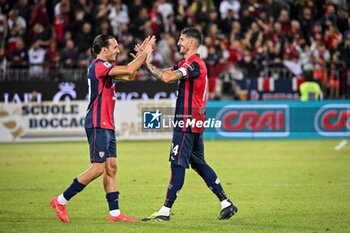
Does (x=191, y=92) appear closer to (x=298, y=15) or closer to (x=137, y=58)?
(x=137, y=58)

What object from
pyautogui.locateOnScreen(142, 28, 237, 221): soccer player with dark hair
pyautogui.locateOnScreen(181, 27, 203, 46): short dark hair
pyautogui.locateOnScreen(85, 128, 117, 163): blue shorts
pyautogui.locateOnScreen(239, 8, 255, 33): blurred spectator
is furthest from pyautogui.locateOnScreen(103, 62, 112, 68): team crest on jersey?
pyautogui.locateOnScreen(239, 8, 255, 33): blurred spectator

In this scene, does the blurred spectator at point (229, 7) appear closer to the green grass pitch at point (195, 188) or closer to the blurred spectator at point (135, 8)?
the blurred spectator at point (135, 8)

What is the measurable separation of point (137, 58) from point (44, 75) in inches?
607

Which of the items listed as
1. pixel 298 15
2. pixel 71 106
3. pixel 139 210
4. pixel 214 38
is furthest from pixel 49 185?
pixel 298 15

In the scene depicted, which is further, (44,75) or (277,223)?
(44,75)

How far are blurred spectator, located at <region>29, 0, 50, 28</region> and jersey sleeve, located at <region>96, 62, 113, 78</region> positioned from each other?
56.4ft

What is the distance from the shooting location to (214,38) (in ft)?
87.9

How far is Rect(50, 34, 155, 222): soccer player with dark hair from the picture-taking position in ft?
33.2

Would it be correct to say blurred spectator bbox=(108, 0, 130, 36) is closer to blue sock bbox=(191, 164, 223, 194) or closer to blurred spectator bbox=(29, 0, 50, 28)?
blurred spectator bbox=(29, 0, 50, 28)

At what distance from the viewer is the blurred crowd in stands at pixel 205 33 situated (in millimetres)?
25828

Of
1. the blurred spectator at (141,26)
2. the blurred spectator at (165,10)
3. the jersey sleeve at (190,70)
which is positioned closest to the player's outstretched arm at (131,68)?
the jersey sleeve at (190,70)

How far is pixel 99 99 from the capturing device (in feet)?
33.6

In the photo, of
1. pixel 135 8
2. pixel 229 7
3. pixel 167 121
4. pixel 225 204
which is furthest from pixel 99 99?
pixel 229 7

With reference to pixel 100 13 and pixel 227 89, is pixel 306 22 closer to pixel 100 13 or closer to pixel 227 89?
pixel 227 89
